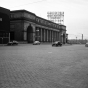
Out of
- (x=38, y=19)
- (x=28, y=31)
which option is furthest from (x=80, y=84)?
(x=38, y=19)

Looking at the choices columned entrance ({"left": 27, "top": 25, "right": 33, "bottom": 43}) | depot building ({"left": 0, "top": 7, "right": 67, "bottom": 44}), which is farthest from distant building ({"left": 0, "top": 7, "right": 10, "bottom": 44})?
columned entrance ({"left": 27, "top": 25, "right": 33, "bottom": 43})

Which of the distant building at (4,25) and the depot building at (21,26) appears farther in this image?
the depot building at (21,26)

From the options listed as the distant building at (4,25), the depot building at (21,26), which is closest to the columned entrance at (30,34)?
the depot building at (21,26)

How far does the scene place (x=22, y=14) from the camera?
66688 millimetres

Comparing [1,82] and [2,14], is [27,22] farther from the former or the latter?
[1,82]

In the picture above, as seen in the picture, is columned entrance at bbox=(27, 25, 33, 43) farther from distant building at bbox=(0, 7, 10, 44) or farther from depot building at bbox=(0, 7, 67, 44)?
distant building at bbox=(0, 7, 10, 44)

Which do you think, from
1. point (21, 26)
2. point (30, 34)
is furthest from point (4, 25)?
point (30, 34)

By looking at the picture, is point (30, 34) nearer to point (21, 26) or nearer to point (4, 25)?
point (21, 26)

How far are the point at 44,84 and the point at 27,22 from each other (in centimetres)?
6404

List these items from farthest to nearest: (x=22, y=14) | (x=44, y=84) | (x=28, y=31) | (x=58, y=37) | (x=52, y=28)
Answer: (x=58, y=37) < (x=52, y=28) < (x=28, y=31) < (x=22, y=14) < (x=44, y=84)

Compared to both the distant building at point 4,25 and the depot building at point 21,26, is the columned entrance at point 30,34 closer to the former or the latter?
the depot building at point 21,26

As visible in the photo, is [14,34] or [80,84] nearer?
[80,84]

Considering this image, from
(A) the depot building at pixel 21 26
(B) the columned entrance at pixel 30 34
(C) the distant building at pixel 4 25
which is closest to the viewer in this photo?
(C) the distant building at pixel 4 25

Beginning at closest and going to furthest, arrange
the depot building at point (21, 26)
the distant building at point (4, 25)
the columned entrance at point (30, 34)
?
1. the distant building at point (4, 25)
2. the depot building at point (21, 26)
3. the columned entrance at point (30, 34)
